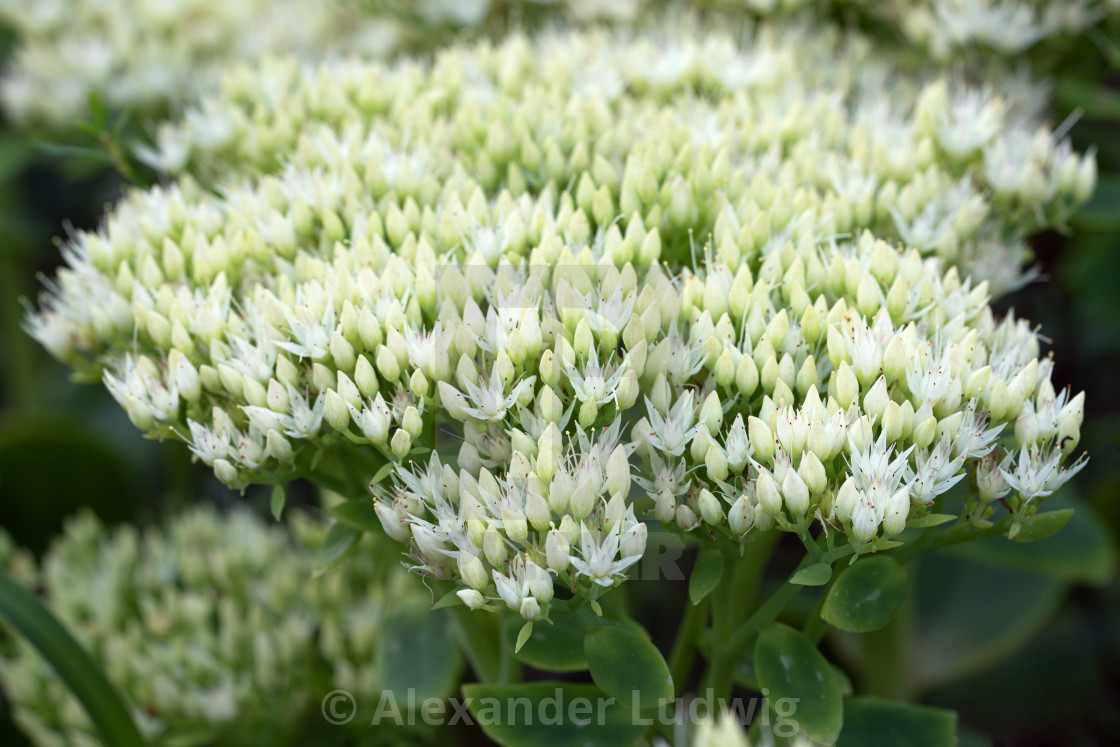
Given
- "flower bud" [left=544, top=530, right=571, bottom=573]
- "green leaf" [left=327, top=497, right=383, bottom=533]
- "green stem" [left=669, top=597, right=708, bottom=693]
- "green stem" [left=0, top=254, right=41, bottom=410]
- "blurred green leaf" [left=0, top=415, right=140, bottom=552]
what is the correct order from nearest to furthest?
1. "flower bud" [left=544, top=530, right=571, bottom=573]
2. "green leaf" [left=327, top=497, right=383, bottom=533]
3. "green stem" [left=669, top=597, right=708, bottom=693]
4. "blurred green leaf" [left=0, top=415, right=140, bottom=552]
5. "green stem" [left=0, top=254, right=41, bottom=410]

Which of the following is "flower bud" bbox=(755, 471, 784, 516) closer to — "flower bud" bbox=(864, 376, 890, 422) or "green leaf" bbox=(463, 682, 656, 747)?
"flower bud" bbox=(864, 376, 890, 422)

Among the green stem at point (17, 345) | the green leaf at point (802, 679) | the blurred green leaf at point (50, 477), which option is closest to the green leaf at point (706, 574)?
the green leaf at point (802, 679)

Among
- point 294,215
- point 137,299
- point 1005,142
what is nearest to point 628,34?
point 1005,142

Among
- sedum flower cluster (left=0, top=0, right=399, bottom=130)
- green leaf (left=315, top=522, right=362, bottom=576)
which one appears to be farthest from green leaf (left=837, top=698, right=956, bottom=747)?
sedum flower cluster (left=0, top=0, right=399, bottom=130)

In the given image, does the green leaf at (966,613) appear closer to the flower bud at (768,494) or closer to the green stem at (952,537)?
the green stem at (952,537)

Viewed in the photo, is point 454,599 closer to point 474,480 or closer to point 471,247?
point 474,480

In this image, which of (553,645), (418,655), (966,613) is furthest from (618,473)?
(966,613)
